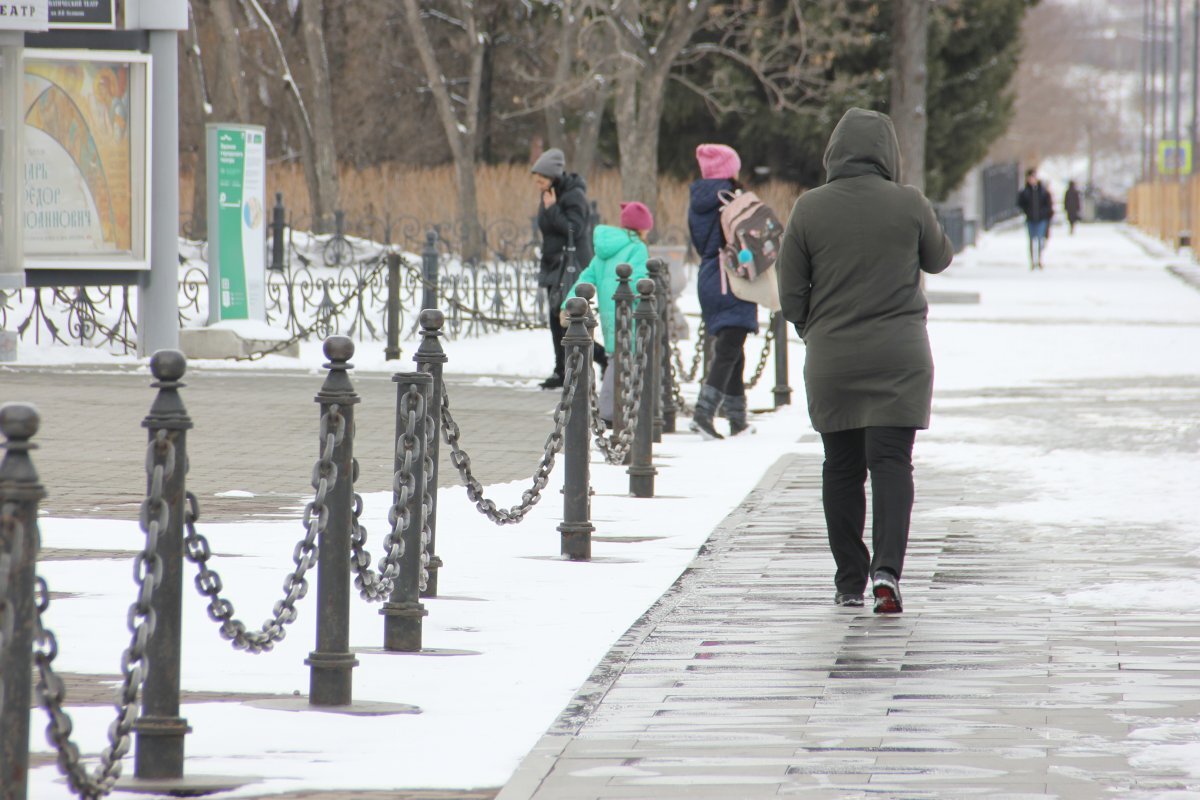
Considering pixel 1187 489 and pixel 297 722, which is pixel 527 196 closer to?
pixel 1187 489

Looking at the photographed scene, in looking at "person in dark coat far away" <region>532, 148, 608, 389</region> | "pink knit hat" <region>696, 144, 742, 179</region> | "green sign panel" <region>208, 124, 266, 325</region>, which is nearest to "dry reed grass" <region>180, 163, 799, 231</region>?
"green sign panel" <region>208, 124, 266, 325</region>

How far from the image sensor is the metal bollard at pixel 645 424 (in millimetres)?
10219

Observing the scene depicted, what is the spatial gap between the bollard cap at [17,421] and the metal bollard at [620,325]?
6.56 meters

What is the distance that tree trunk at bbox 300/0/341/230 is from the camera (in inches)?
1302

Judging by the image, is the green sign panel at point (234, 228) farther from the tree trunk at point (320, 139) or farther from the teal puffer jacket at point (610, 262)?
the tree trunk at point (320, 139)

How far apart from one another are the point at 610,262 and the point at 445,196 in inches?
905

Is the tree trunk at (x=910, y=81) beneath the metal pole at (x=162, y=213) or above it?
above

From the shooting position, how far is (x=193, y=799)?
4.68 m

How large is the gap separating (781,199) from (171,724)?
114ft

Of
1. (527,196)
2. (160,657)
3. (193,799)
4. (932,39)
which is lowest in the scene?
(193,799)

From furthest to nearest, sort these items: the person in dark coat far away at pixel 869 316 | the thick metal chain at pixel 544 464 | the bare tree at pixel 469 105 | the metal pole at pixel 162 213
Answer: the bare tree at pixel 469 105, the metal pole at pixel 162 213, the thick metal chain at pixel 544 464, the person in dark coat far away at pixel 869 316

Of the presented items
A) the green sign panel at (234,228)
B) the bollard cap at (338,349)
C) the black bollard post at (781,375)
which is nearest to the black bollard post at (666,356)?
the black bollard post at (781,375)

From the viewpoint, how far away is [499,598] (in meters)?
7.45

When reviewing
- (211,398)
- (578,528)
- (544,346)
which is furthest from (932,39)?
(578,528)
